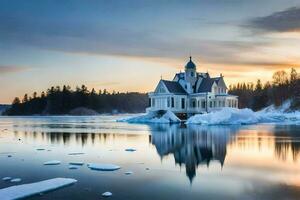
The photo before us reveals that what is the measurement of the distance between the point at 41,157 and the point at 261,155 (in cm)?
1158

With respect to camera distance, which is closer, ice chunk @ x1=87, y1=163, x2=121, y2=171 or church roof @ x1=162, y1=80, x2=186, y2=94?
ice chunk @ x1=87, y1=163, x2=121, y2=171

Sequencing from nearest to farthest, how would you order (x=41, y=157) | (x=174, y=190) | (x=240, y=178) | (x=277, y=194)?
(x=277, y=194), (x=174, y=190), (x=240, y=178), (x=41, y=157)

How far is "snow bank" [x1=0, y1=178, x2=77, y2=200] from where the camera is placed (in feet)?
35.0

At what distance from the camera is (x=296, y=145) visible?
23.5m

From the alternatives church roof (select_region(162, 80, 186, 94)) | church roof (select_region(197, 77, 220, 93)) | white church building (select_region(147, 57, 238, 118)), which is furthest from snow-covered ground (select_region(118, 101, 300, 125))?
church roof (select_region(197, 77, 220, 93))

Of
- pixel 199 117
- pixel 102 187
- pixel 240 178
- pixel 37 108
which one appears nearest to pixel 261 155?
pixel 240 178

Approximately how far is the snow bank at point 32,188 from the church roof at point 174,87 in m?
53.6

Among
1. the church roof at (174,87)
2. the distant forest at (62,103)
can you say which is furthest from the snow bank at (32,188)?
the distant forest at (62,103)

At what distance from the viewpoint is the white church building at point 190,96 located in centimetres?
6531

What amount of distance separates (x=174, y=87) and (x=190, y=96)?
11.0ft

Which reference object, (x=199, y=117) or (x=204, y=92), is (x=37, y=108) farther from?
(x=199, y=117)

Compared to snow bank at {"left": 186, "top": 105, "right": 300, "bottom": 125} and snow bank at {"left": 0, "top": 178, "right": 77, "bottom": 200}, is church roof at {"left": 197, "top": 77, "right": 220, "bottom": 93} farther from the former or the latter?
snow bank at {"left": 0, "top": 178, "right": 77, "bottom": 200}

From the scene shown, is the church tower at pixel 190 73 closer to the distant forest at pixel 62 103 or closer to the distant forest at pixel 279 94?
the distant forest at pixel 279 94

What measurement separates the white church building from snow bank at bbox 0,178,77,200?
2060 inches
